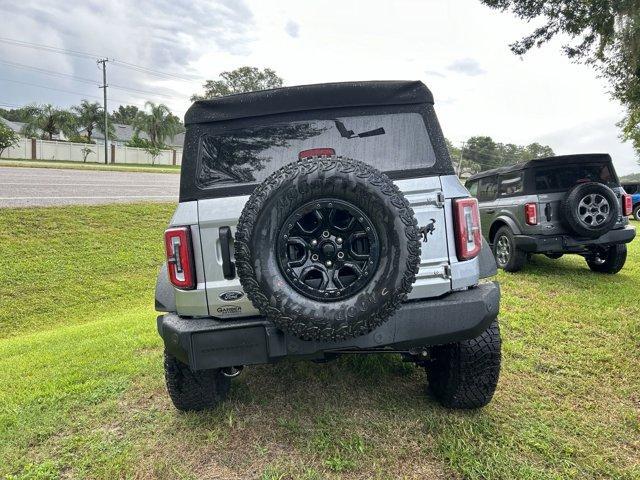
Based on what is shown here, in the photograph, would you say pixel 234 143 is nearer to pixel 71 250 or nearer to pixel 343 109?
pixel 343 109

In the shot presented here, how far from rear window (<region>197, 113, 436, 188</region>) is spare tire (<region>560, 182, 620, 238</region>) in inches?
163

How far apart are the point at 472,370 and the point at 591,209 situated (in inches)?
166

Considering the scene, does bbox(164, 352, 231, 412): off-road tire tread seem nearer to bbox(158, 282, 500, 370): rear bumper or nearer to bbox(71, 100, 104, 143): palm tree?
bbox(158, 282, 500, 370): rear bumper

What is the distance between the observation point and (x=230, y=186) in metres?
2.29

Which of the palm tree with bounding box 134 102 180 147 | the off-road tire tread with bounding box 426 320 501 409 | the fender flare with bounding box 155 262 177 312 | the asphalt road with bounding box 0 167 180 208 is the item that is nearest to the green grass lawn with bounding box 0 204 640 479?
the off-road tire tread with bounding box 426 320 501 409

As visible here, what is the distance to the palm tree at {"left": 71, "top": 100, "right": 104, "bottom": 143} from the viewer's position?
151ft

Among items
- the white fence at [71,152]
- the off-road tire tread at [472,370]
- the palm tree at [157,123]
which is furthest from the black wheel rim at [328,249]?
the palm tree at [157,123]

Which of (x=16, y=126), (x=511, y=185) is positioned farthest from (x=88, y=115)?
(x=511, y=185)

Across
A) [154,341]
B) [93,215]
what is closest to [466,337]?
[154,341]

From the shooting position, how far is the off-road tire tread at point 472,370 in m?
2.40

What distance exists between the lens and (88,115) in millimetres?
46375

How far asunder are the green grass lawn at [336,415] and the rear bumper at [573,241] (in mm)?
1134

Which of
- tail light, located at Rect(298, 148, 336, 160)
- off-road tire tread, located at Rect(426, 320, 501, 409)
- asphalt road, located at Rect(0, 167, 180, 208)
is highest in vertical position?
asphalt road, located at Rect(0, 167, 180, 208)

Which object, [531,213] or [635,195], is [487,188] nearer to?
[531,213]
